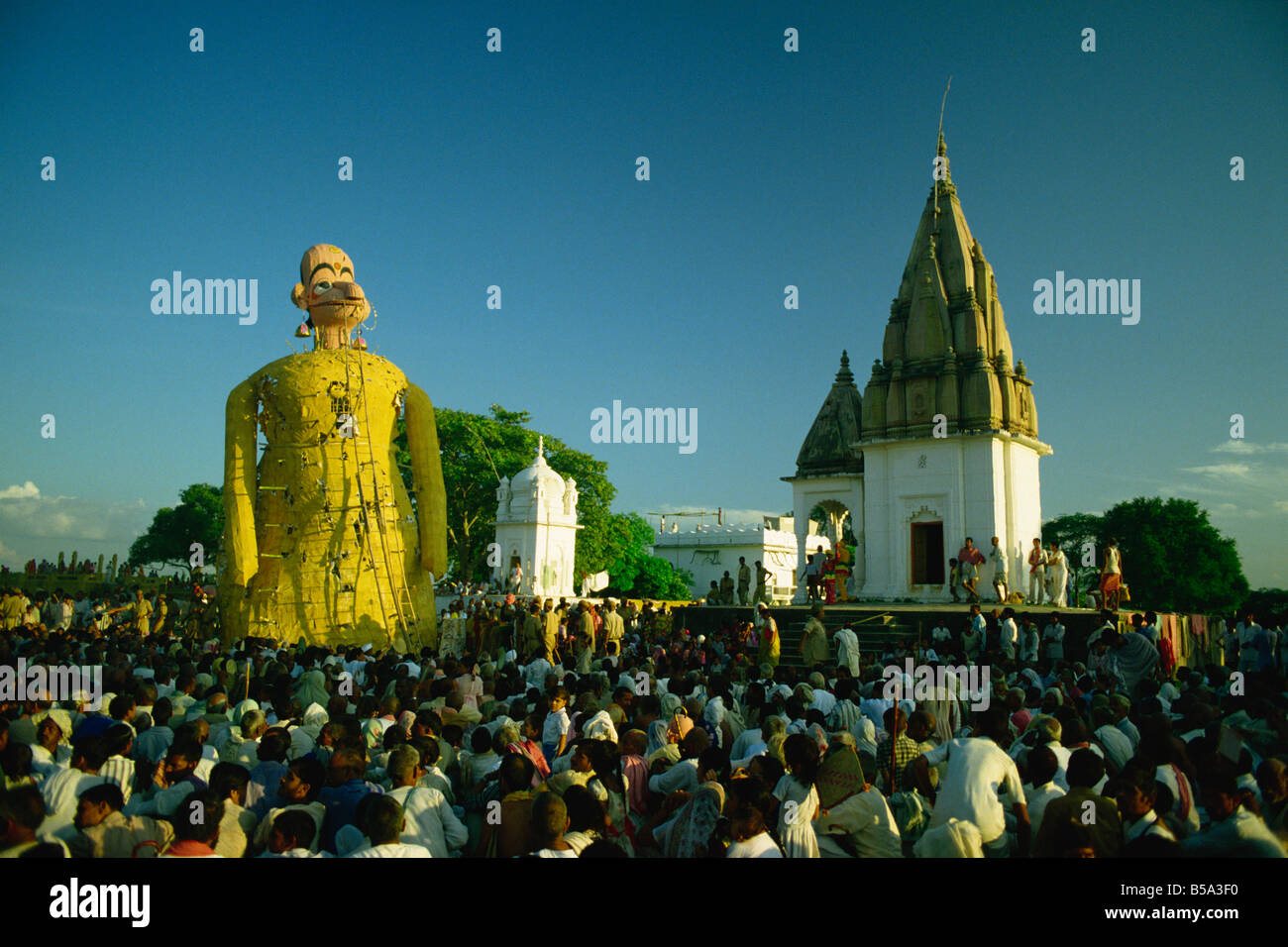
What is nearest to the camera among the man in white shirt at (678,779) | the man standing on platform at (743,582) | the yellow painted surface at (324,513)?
the man in white shirt at (678,779)

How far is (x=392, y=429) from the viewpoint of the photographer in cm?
1744

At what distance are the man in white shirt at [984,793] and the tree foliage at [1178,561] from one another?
1847 inches

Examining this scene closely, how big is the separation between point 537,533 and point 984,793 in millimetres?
26275

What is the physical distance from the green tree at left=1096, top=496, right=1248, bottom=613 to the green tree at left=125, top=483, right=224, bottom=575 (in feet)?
187

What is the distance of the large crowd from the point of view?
202 inches

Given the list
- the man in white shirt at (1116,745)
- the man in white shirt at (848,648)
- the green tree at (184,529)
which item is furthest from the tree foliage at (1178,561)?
the green tree at (184,529)

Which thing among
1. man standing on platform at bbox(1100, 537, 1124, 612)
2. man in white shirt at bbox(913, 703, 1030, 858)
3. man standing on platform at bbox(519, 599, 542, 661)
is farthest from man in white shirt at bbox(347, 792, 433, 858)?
man standing on platform at bbox(1100, 537, 1124, 612)

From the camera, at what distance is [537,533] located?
31500mm

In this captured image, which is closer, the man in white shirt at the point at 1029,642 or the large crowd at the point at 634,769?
the large crowd at the point at 634,769

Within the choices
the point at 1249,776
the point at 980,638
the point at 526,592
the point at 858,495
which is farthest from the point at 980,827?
the point at 858,495

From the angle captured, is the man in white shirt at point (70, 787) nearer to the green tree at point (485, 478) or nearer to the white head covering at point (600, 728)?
the white head covering at point (600, 728)

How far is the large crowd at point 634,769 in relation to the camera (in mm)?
5133

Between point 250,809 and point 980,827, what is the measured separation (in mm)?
4646

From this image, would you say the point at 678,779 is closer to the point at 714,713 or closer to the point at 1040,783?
the point at 714,713
